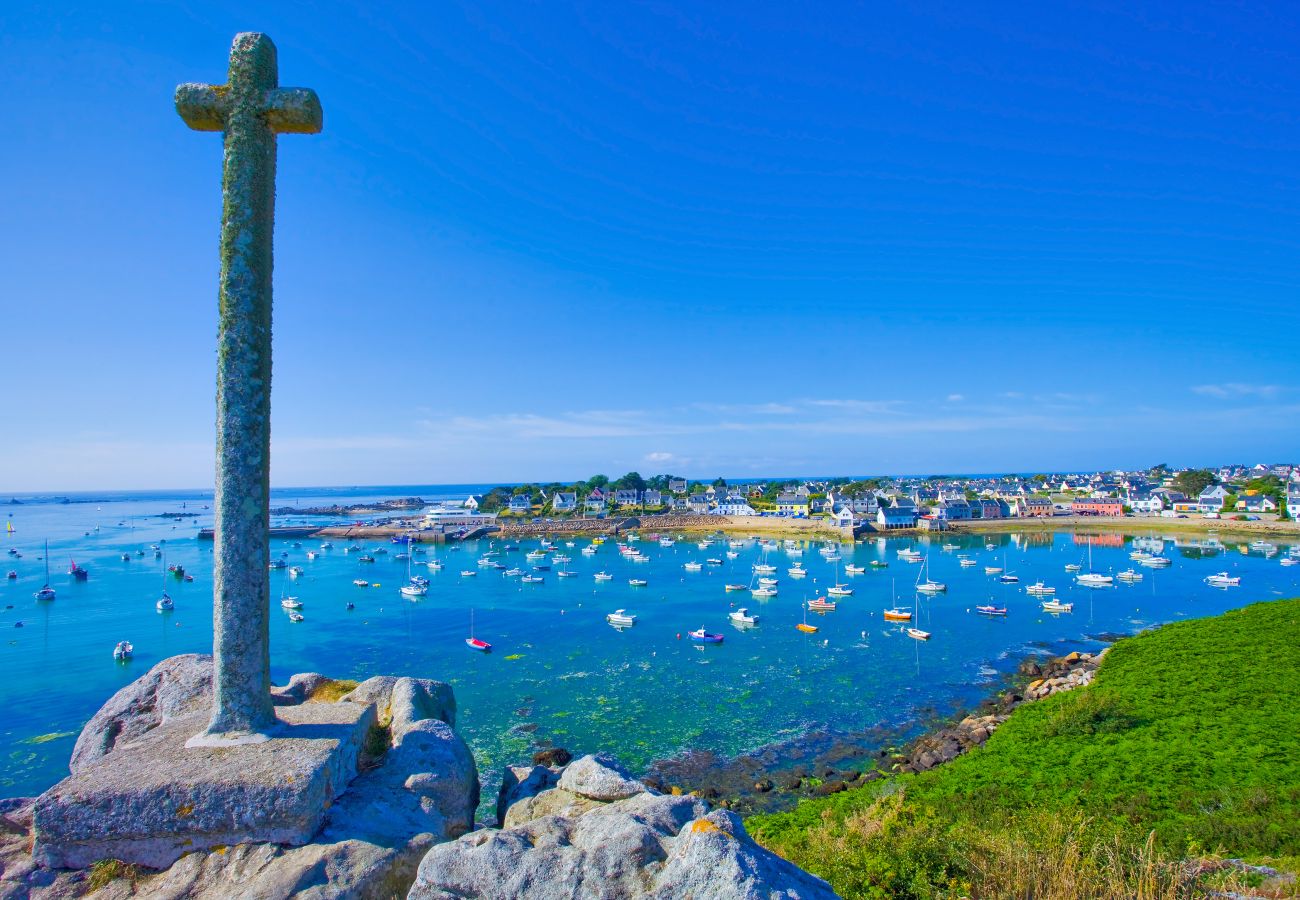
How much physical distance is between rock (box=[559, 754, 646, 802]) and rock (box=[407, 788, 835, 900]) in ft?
3.62

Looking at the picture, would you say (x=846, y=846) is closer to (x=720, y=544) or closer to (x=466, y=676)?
(x=466, y=676)

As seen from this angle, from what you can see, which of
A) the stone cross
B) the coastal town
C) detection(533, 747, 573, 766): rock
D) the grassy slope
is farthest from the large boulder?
the coastal town

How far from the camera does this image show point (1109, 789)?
1380 cm

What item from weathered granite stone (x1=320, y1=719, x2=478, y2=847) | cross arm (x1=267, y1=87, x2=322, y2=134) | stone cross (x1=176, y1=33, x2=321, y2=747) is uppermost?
cross arm (x1=267, y1=87, x2=322, y2=134)

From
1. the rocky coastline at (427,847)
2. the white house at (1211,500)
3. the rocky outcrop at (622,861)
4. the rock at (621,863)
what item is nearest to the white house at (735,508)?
the white house at (1211,500)

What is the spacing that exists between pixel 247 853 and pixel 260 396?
4311 millimetres

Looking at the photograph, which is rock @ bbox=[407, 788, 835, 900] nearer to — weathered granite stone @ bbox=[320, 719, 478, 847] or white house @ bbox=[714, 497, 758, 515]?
weathered granite stone @ bbox=[320, 719, 478, 847]

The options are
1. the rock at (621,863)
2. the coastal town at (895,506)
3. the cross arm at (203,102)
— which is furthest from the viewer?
the coastal town at (895,506)

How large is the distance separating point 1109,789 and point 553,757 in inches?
529

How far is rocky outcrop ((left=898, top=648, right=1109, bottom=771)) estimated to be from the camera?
63.8 ft

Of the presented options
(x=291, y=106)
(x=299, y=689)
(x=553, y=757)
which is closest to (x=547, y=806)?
(x=299, y=689)

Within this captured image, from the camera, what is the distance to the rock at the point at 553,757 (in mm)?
19047

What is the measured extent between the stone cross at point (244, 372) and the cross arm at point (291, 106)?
0.04 ft

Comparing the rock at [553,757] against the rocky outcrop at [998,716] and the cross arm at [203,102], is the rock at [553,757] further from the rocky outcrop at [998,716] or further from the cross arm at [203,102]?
the cross arm at [203,102]
